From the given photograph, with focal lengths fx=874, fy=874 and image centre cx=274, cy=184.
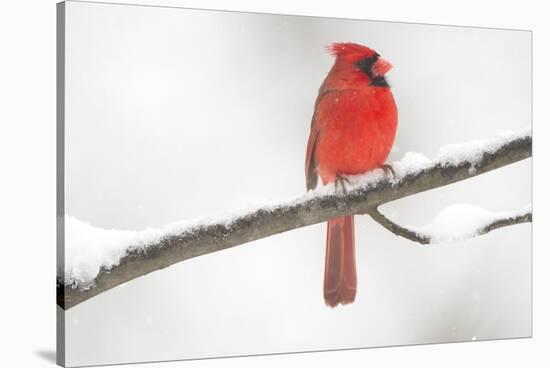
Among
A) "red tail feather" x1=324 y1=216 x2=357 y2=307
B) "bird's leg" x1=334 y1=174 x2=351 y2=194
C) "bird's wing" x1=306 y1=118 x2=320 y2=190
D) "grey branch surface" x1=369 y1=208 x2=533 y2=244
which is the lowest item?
"red tail feather" x1=324 y1=216 x2=357 y2=307

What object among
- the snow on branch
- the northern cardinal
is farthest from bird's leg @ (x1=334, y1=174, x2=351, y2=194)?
the snow on branch

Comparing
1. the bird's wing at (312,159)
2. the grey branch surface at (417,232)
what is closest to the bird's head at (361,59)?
the bird's wing at (312,159)

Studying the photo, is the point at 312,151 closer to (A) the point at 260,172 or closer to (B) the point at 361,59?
(A) the point at 260,172

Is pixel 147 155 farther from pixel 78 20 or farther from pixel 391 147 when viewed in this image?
pixel 391 147

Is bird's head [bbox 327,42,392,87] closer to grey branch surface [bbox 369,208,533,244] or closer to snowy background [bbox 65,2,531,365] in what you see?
snowy background [bbox 65,2,531,365]

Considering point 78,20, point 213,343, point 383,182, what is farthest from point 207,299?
point 78,20

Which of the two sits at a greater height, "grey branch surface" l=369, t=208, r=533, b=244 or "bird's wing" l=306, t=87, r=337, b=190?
"bird's wing" l=306, t=87, r=337, b=190

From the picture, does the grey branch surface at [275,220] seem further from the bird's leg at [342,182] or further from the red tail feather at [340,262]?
the red tail feather at [340,262]
